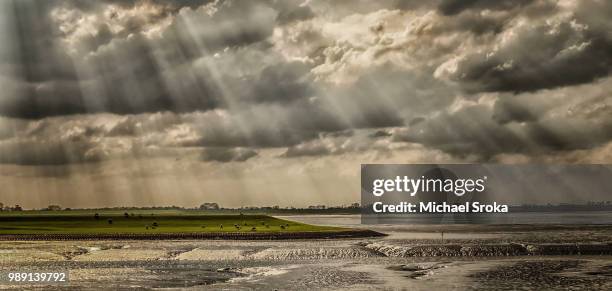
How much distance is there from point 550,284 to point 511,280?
291cm

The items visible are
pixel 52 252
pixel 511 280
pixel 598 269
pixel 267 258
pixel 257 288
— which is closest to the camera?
pixel 257 288

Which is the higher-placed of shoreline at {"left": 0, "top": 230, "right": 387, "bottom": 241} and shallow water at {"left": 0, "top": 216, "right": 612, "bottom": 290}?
shoreline at {"left": 0, "top": 230, "right": 387, "bottom": 241}

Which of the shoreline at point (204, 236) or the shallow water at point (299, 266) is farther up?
the shoreline at point (204, 236)

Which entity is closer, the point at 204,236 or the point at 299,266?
the point at 299,266

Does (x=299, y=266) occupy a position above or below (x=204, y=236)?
below

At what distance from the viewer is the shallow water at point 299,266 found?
44938 mm

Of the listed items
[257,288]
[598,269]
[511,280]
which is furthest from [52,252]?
[598,269]

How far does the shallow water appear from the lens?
44.9 meters

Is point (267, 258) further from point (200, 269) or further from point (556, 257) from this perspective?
point (556, 257)

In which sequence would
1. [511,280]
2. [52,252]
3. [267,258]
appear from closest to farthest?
1. [511,280]
2. [267,258]
3. [52,252]

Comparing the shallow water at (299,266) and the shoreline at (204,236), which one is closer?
the shallow water at (299,266)

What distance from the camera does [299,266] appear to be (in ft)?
189

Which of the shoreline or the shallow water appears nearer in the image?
the shallow water

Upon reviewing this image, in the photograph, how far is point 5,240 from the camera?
9956 cm
